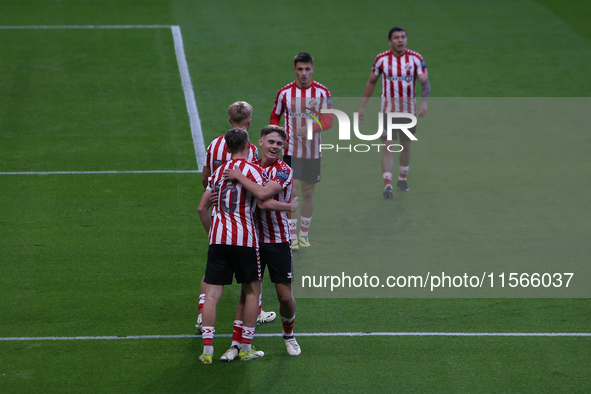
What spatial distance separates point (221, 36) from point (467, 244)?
11.0 meters

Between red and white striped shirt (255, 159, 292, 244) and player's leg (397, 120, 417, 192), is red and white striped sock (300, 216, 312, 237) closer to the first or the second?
player's leg (397, 120, 417, 192)

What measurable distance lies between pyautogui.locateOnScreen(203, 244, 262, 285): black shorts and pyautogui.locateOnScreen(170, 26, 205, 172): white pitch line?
5630mm

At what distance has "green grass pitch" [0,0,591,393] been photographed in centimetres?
693

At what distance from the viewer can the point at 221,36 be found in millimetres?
19062

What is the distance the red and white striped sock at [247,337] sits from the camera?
6.79 meters

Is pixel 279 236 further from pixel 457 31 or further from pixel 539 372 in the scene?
pixel 457 31

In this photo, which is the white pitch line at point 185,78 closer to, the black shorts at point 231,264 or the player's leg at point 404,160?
the player's leg at point 404,160

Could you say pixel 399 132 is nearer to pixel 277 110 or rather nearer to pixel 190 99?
pixel 277 110

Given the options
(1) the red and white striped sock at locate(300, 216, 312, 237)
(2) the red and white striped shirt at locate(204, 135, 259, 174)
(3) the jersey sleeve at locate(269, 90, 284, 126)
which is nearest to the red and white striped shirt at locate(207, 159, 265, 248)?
(2) the red and white striped shirt at locate(204, 135, 259, 174)

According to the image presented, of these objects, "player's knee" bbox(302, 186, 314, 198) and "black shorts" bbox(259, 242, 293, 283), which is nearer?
"black shorts" bbox(259, 242, 293, 283)

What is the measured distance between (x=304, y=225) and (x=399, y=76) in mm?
2915

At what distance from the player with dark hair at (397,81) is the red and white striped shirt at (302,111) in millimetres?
1781

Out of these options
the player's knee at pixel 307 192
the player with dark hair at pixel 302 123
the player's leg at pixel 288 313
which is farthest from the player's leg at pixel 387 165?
the player's leg at pixel 288 313

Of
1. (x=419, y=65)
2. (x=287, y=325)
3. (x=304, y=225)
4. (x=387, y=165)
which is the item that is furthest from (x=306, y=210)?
(x=419, y=65)
